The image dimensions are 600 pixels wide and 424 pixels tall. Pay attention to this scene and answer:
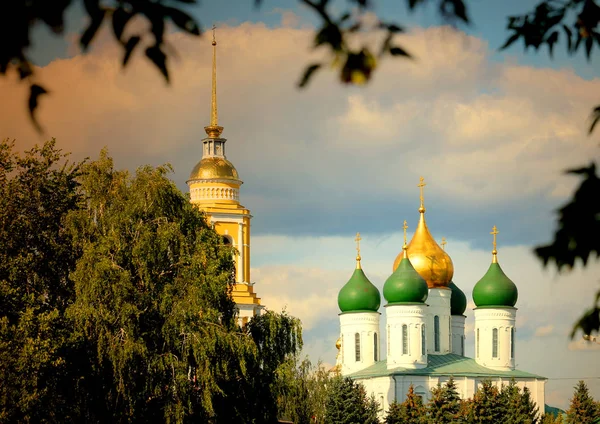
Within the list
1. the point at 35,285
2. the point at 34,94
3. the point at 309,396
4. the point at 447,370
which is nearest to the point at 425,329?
the point at 447,370

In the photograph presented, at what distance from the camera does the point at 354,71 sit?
5.06m

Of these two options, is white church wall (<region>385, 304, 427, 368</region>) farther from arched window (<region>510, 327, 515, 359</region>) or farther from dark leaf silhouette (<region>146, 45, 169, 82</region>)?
dark leaf silhouette (<region>146, 45, 169, 82</region>)

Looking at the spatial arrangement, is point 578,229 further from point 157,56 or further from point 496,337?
point 496,337

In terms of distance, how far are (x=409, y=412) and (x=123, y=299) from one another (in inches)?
1045

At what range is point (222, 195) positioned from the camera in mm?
57031

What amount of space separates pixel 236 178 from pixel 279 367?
25.6m

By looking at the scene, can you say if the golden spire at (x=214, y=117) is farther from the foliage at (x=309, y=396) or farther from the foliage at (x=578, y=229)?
the foliage at (x=578, y=229)

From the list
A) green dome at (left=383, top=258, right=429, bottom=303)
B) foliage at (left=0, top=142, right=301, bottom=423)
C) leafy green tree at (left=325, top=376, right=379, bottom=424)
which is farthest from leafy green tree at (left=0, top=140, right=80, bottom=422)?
green dome at (left=383, top=258, right=429, bottom=303)

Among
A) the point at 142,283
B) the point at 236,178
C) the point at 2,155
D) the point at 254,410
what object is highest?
the point at 236,178

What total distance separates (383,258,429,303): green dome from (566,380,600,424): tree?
9.52 meters

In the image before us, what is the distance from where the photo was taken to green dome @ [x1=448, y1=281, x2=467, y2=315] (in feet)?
224

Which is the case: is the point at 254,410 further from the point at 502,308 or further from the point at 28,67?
the point at 502,308

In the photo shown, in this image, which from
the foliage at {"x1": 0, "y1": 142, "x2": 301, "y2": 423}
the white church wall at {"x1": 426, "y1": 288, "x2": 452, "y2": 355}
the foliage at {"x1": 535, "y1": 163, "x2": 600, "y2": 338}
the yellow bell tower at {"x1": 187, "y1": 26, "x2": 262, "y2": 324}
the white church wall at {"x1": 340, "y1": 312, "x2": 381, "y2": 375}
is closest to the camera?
the foliage at {"x1": 535, "y1": 163, "x2": 600, "y2": 338}

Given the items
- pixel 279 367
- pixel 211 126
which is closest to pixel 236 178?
pixel 211 126
